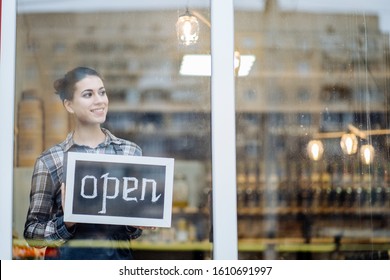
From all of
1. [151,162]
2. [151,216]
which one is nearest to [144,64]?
[151,162]

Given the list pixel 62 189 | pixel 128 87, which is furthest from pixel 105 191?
pixel 128 87

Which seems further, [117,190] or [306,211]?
[306,211]

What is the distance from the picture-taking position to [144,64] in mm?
3834

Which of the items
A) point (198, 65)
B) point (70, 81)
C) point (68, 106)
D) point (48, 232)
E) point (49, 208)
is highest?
point (198, 65)

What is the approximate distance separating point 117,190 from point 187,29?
91cm

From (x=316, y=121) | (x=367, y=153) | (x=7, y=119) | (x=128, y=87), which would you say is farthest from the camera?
(x=316, y=121)

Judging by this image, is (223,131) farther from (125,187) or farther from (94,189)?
(94,189)

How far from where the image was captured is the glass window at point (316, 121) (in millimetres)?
3908

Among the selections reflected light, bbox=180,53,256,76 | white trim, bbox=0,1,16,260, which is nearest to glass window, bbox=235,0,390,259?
reflected light, bbox=180,53,256,76

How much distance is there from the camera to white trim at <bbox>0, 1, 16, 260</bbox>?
3035mm

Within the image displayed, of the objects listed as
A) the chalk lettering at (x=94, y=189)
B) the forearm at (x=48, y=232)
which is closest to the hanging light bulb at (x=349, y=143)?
the chalk lettering at (x=94, y=189)

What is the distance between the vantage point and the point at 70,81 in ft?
11.3
